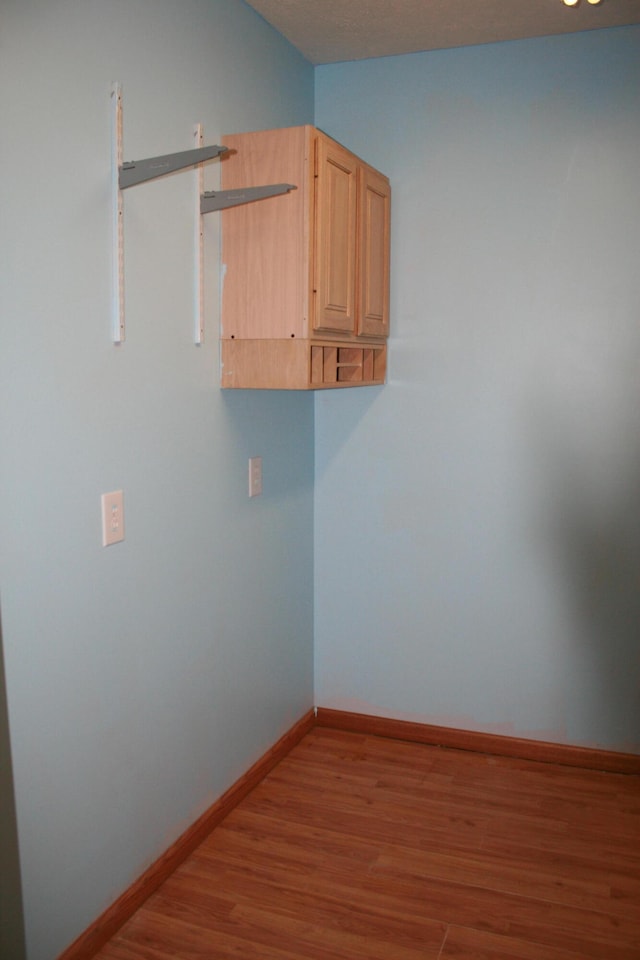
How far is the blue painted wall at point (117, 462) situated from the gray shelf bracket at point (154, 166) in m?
0.05

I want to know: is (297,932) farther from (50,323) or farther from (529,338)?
(529,338)

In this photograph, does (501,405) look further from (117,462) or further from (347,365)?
(117,462)

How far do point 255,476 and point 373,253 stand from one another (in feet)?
3.01

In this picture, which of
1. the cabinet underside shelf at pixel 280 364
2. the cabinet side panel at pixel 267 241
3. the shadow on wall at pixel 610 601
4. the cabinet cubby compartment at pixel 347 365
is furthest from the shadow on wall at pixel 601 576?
the cabinet side panel at pixel 267 241

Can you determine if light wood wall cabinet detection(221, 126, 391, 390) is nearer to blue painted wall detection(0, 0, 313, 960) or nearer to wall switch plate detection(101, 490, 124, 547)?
blue painted wall detection(0, 0, 313, 960)

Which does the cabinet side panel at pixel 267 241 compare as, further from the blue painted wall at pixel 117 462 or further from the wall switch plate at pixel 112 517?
the wall switch plate at pixel 112 517

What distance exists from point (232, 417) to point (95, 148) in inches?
39.5

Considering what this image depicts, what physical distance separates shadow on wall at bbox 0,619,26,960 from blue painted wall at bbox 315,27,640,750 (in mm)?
1862

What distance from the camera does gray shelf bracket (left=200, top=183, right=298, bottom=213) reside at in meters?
2.31

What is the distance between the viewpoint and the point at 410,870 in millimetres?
2555

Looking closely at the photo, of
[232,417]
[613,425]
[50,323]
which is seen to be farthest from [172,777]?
[613,425]

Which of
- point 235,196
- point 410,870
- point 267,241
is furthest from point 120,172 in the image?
point 410,870

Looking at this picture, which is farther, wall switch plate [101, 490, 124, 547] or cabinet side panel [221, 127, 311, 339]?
cabinet side panel [221, 127, 311, 339]

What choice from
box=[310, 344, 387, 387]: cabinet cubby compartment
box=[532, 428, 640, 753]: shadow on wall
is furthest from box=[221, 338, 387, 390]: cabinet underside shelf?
box=[532, 428, 640, 753]: shadow on wall
